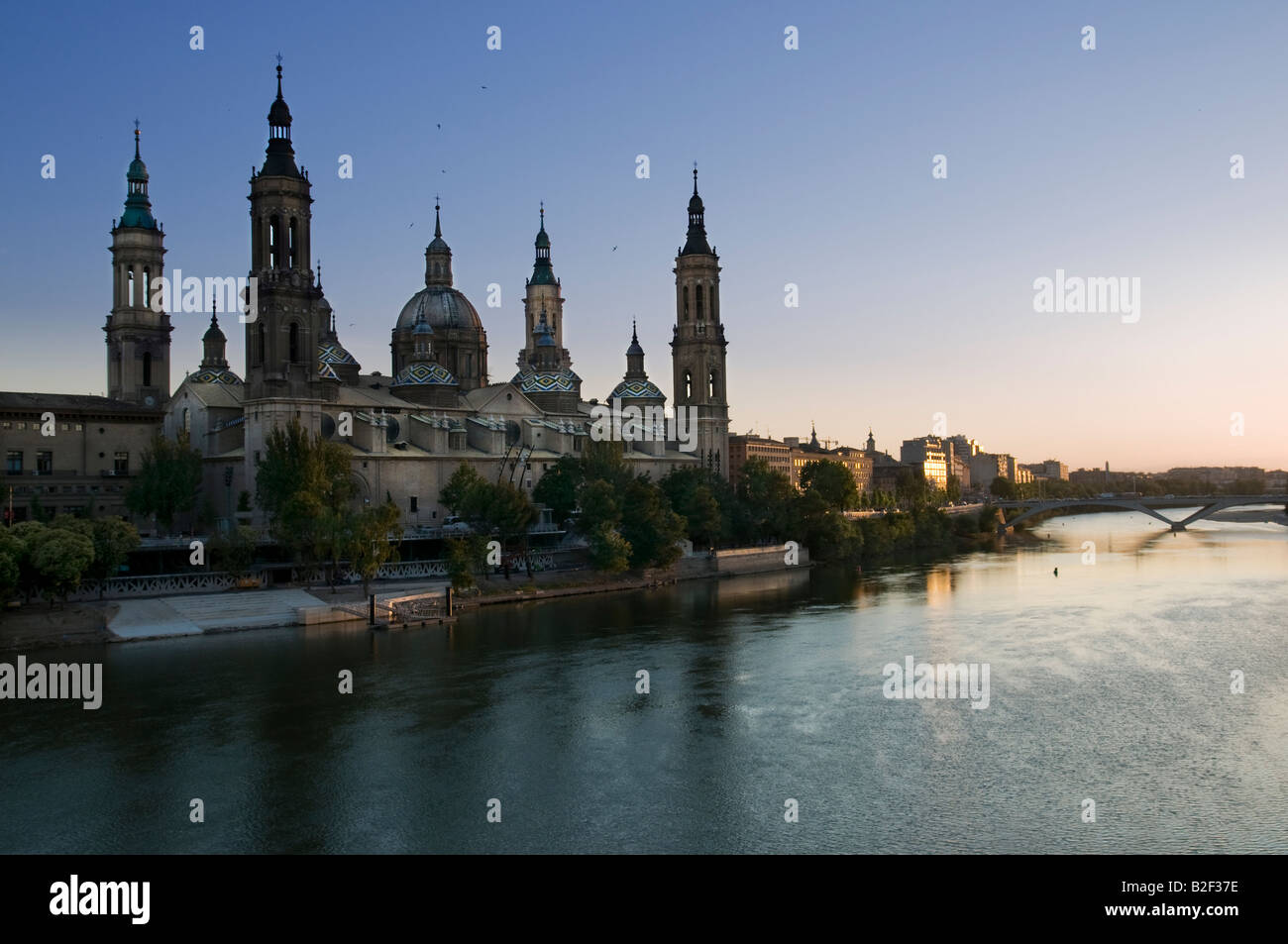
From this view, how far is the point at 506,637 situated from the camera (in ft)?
127

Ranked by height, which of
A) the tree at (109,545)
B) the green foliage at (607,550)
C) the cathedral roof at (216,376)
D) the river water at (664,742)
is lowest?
the river water at (664,742)

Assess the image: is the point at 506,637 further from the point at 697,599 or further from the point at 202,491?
the point at 202,491

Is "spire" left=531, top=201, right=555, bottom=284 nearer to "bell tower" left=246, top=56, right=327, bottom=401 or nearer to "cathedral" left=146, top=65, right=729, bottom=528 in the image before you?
"cathedral" left=146, top=65, right=729, bottom=528

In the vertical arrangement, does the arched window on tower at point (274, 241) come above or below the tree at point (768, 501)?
above

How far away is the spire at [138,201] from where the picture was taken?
6272cm

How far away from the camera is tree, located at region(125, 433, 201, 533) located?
4772cm

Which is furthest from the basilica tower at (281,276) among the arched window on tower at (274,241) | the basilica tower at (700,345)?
the basilica tower at (700,345)

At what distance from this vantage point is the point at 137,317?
63.2m

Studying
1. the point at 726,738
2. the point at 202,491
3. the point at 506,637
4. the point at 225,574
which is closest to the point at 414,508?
the point at 202,491

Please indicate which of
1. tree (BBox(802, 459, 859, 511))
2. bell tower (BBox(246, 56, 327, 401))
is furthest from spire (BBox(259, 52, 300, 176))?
tree (BBox(802, 459, 859, 511))

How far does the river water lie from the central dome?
37.6 metres

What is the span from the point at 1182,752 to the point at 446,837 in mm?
16063

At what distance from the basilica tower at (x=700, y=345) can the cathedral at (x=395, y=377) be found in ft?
0.35

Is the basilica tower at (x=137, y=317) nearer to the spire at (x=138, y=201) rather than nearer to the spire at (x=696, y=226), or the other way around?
the spire at (x=138, y=201)
